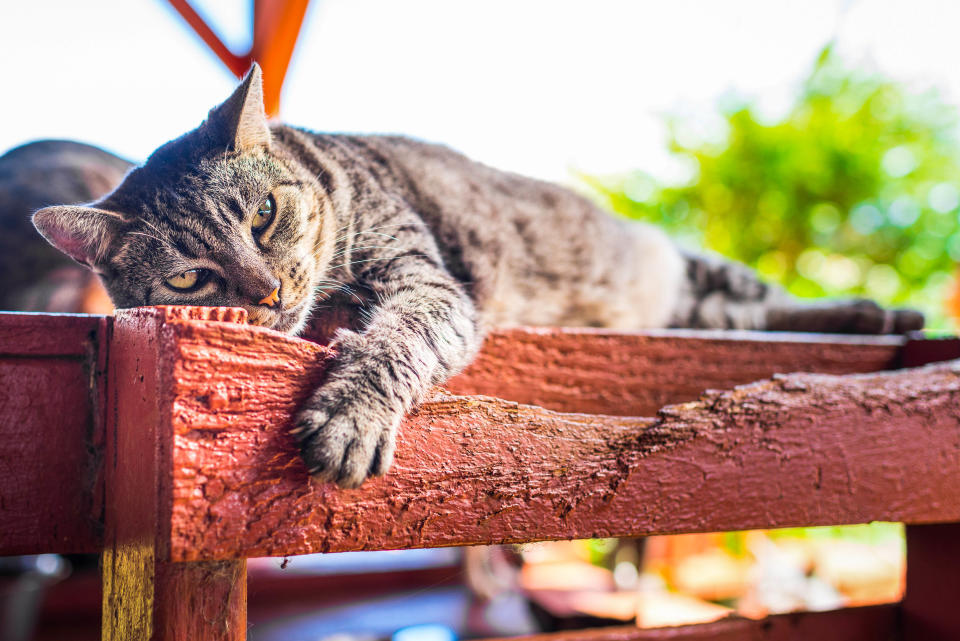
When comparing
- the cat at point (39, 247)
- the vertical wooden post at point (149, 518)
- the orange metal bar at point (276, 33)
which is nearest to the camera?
the vertical wooden post at point (149, 518)

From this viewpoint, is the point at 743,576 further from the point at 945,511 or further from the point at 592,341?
the point at 592,341

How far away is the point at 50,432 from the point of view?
823 millimetres

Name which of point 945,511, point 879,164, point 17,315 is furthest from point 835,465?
point 879,164

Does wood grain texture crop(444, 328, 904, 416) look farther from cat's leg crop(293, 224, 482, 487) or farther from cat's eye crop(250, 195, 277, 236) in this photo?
cat's eye crop(250, 195, 277, 236)

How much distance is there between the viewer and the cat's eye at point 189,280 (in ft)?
3.53

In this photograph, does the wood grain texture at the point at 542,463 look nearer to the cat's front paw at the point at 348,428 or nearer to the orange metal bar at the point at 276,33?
the cat's front paw at the point at 348,428

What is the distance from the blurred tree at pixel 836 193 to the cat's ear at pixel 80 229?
331 cm

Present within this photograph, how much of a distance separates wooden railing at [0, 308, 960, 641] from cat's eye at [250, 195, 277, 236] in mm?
368

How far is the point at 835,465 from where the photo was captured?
3.31ft

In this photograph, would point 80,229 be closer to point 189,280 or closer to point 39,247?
point 189,280

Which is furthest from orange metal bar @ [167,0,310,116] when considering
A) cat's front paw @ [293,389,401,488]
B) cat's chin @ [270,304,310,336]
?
cat's front paw @ [293,389,401,488]

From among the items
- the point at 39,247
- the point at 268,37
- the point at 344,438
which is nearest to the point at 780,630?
the point at 344,438

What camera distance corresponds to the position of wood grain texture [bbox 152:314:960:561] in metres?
0.65

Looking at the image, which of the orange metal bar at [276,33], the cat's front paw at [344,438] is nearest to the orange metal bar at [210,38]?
the orange metal bar at [276,33]
